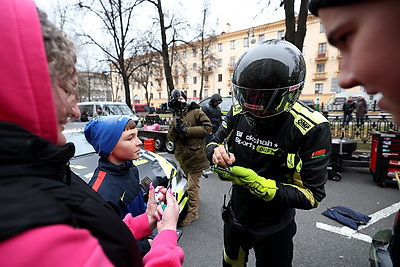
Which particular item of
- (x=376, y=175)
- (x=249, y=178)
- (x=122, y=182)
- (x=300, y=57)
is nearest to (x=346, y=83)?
(x=249, y=178)

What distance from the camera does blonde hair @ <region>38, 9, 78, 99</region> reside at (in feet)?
2.25

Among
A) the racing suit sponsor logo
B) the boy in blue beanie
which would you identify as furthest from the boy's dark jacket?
the racing suit sponsor logo

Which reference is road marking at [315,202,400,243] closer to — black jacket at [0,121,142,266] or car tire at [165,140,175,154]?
black jacket at [0,121,142,266]

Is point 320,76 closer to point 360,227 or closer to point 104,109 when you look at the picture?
point 104,109

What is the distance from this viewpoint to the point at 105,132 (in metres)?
1.94

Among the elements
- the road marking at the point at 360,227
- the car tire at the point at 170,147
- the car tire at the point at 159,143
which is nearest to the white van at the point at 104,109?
the car tire at the point at 159,143

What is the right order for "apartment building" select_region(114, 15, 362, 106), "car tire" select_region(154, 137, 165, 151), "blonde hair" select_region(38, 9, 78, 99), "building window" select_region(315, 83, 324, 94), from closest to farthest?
"blonde hair" select_region(38, 9, 78, 99)
"car tire" select_region(154, 137, 165, 151)
"apartment building" select_region(114, 15, 362, 106)
"building window" select_region(315, 83, 324, 94)

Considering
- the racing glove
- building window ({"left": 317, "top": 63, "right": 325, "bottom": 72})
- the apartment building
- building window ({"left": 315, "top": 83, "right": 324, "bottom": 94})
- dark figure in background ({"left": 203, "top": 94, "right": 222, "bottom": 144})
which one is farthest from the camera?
building window ({"left": 315, "top": 83, "right": 324, "bottom": 94})

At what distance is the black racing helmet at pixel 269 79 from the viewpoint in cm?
155

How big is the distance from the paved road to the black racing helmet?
6.89 ft

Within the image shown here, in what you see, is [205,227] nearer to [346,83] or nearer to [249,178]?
[249,178]

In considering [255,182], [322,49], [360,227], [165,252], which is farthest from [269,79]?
[322,49]

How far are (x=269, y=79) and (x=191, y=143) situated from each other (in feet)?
8.44

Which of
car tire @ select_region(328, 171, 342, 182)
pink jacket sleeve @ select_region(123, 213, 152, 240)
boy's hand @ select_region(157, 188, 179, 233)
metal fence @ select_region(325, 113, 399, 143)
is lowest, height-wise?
car tire @ select_region(328, 171, 342, 182)
